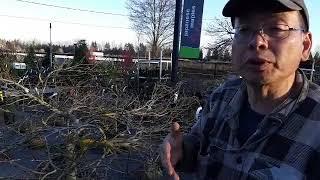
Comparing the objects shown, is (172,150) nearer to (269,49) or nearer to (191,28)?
(269,49)

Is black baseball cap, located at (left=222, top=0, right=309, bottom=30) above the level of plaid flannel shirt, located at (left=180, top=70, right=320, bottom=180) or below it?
above

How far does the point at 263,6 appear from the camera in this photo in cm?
157

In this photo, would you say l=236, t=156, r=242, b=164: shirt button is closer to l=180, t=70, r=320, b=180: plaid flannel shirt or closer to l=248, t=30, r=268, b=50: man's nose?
l=180, t=70, r=320, b=180: plaid flannel shirt

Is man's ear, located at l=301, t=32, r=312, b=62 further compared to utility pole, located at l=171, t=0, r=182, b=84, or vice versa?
utility pole, located at l=171, t=0, r=182, b=84

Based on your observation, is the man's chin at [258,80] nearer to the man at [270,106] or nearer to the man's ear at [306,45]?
the man at [270,106]

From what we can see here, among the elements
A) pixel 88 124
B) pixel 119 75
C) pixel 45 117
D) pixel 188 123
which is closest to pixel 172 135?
pixel 88 124

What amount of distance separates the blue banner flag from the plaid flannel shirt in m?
9.48

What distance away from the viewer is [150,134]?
269 inches

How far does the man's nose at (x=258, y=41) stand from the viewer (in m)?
1.54

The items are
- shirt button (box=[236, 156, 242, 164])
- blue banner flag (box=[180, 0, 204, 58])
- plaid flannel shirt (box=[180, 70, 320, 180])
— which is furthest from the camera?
blue banner flag (box=[180, 0, 204, 58])

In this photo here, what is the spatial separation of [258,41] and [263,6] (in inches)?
4.7

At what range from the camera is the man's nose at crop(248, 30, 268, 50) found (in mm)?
1544

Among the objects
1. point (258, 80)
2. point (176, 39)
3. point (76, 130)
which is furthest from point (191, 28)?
point (258, 80)

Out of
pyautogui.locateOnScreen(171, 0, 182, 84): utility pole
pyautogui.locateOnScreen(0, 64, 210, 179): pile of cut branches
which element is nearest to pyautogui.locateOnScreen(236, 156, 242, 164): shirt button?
pyautogui.locateOnScreen(0, 64, 210, 179): pile of cut branches
